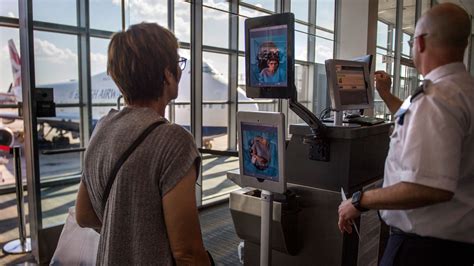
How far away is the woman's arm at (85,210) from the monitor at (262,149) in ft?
2.52

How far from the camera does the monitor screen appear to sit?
6.19 feet

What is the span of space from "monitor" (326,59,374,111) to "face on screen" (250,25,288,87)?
0.34m

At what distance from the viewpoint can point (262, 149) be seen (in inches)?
67.0

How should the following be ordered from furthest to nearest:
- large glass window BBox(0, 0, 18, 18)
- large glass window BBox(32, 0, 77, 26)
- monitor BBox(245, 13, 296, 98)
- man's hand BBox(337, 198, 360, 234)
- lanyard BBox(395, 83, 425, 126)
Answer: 1. large glass window BBox(0, 0, 18, 18)
2. large glass window BBox(32, 0, 77, 26)
3. monitor BBox(245, 13, 296, 98)
4. man's hand BBox(337, 198, 360, 234)
5. lanyard BBox(395, 83, 425, 126)

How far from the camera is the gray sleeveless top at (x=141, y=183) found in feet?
3.21

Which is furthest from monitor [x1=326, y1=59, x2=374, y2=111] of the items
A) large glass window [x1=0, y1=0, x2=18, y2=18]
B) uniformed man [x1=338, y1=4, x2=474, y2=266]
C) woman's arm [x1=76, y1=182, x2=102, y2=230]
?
large glass window [x1=0, y1=0, x2=18, y2=18]

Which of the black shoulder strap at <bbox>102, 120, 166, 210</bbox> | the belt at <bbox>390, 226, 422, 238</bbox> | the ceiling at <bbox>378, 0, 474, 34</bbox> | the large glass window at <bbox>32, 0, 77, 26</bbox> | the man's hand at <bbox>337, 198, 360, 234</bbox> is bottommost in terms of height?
the belt at <bbox>390, 226, 422, 238</bbox>

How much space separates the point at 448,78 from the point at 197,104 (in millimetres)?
3512

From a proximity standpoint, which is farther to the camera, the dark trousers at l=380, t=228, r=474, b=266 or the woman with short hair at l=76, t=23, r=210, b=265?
the dark trousers at l=380, t=228, r=474, b=266

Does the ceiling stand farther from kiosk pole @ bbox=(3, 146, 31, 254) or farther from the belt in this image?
the belt

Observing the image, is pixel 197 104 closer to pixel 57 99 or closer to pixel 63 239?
pixel 57 99

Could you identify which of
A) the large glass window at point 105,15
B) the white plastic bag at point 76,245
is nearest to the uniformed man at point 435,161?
the white plastic bag at point 76,245

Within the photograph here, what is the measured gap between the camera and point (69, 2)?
3439mm

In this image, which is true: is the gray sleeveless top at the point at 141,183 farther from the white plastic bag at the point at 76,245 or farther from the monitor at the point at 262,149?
the white plastic bag at the point at 76,245
